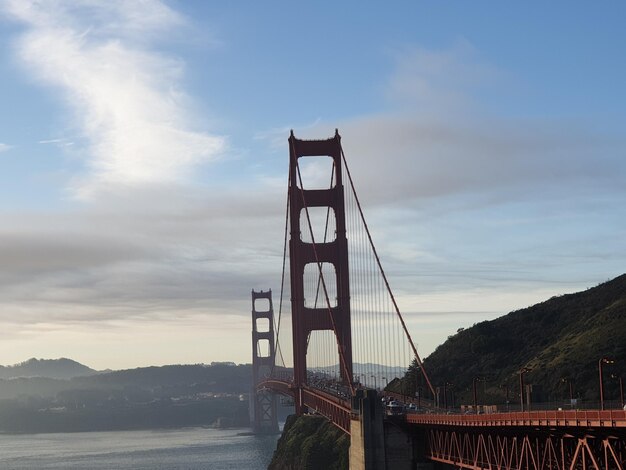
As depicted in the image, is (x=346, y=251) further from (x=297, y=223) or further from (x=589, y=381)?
(x=589, y=381)

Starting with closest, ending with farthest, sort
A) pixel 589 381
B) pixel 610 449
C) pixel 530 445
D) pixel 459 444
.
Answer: pixel 610 449, pixel 530 445, pixel 459 444, pixel 589 381

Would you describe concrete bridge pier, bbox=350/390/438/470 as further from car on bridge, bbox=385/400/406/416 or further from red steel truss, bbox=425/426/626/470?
red steel truss, bbox=425/426/626/470

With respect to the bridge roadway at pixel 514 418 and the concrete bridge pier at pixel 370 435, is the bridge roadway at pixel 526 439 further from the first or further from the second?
the concrete bridge pier at pixel 370 435

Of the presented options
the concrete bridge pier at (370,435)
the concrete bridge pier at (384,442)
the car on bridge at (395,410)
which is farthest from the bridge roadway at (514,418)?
the concrete bridge pier at (370,435)

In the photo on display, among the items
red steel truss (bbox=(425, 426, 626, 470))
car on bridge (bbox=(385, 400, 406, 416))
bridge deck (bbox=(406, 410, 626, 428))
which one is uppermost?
car on bridge (bbox=(385, 400, 406, 416))

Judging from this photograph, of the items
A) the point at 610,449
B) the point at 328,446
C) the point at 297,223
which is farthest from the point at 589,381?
the point at 610,449

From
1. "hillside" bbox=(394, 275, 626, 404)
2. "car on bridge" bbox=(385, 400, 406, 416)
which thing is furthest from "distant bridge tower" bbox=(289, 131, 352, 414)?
"car on bridge" bbox=(385, 400, 406, 416)

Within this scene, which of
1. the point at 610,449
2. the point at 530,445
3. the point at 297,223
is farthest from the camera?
the point at 297,223
